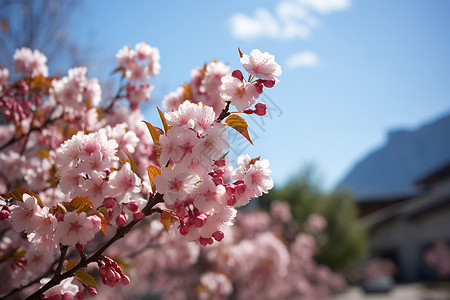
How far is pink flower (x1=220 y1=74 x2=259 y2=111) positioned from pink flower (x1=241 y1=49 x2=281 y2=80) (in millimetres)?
43

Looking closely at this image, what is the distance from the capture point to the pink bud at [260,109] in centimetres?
111

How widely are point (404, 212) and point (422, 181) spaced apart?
9.18 feet

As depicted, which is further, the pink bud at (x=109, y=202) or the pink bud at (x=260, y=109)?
the pink bud at (x=260, y=109)

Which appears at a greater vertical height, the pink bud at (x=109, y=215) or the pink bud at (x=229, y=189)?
the pink bud at (x=229, y=189)

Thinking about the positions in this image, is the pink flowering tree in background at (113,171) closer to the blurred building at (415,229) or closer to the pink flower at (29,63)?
the pink flower at (29,63)

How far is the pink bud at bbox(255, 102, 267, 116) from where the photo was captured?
1.11 meters

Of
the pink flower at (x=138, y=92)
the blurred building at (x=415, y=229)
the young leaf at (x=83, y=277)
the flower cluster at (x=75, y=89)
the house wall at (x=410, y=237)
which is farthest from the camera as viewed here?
the blurred building at (x=415, y=229)

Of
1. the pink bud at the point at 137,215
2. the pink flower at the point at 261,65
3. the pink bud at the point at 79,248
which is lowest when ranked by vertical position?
the pink bud at the point at 79,248

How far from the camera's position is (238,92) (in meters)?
1.09

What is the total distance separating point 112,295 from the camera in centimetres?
790

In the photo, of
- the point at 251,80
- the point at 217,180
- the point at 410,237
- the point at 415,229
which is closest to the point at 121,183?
the point at 217,180

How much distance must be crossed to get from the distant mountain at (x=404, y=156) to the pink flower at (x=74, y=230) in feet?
405

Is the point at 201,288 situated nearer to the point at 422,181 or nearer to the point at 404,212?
the point at 404,212

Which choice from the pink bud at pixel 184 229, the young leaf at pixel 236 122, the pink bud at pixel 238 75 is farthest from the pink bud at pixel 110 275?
the pink bud at pixel 238 75
